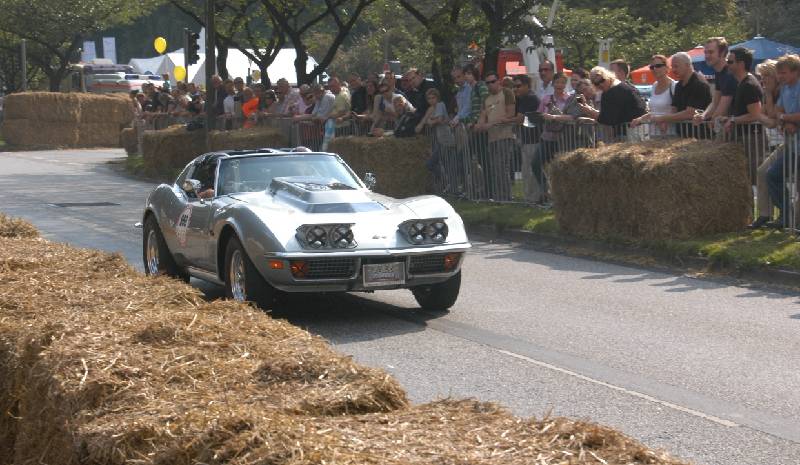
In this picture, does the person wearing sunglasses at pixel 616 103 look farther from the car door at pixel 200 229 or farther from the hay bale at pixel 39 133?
the hay bale at pixel 39 133

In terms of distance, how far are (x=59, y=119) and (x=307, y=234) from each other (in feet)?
128

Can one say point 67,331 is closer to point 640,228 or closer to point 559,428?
point 559,428

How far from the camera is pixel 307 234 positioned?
10.3 m

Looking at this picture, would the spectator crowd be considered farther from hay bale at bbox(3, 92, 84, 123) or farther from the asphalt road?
hay bale at bbox(3, 92, 84, 123)

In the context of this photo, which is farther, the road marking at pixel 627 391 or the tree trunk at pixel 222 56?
the tree trunk at pixel 222 56

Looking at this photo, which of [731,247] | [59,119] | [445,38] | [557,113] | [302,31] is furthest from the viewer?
[59,119]

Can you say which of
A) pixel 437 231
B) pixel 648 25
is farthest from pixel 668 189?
pixel 648 25

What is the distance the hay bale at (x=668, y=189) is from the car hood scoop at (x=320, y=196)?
448 cm

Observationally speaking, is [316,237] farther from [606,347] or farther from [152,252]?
[152,252]

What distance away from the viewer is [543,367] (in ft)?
29.1

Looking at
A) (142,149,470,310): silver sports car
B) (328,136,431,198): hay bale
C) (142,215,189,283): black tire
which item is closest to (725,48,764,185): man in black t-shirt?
(142,149,470,310): silver sports car

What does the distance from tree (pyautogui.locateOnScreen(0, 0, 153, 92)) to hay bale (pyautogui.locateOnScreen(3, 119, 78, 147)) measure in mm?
7748

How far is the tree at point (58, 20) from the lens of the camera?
177ft

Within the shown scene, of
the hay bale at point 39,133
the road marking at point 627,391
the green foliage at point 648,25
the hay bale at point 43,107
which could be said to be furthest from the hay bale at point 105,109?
the road marking at point 627,391
